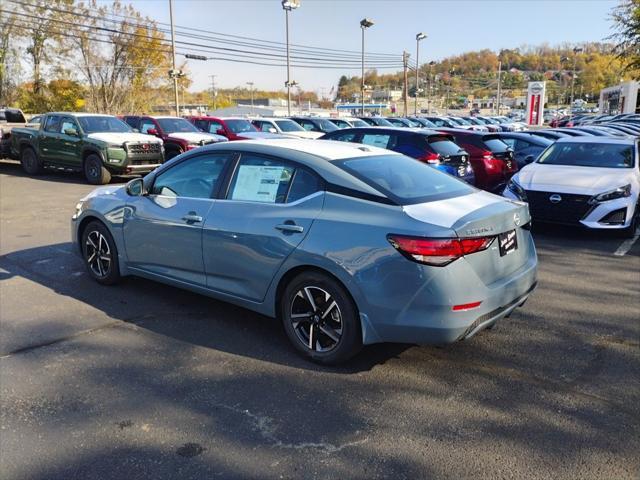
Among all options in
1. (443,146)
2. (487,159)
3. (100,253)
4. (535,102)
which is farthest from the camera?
(535,102)

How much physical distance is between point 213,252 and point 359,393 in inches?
65.6

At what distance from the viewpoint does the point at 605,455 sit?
9.46ft

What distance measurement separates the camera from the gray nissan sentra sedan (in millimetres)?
3412

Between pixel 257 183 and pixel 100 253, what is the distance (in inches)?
89.9

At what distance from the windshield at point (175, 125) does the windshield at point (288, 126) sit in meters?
3.34

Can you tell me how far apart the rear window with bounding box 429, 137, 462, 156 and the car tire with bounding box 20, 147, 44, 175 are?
11.7 metres

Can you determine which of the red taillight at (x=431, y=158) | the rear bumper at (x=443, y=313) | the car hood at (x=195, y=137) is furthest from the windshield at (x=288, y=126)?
the rear bumper at (x=443, y=313)

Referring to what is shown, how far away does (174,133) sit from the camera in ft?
55.2

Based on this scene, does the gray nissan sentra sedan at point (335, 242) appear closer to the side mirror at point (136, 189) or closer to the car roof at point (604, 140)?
the side mirror at point (136, 189)

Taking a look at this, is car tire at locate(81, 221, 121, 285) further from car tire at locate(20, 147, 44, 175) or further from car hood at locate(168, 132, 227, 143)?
car tire at locate(20, 147, 44, 175)

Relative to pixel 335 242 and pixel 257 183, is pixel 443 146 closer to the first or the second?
pixel 257 183

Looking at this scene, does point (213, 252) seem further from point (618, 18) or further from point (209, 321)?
point (618, 18)

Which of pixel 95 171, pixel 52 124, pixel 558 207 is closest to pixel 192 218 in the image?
pixel 558 207

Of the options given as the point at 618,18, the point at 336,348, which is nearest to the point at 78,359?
the point at 336,348
